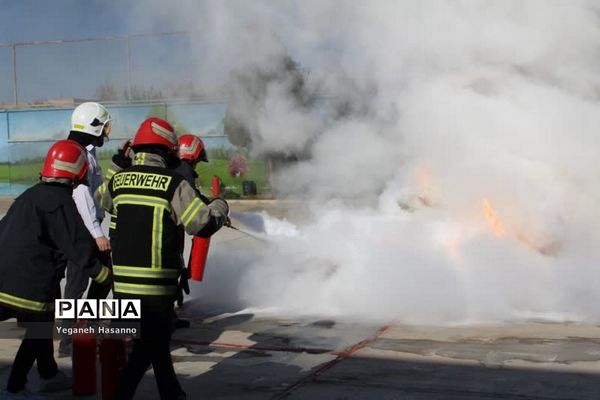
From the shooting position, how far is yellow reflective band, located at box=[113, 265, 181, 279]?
13.5 ft

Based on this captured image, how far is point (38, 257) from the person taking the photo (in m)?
4.50

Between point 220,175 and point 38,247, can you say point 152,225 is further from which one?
point 220,175

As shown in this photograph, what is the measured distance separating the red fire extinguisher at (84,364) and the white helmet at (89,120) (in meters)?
2.01

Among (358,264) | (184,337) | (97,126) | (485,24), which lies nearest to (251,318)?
(184,337)

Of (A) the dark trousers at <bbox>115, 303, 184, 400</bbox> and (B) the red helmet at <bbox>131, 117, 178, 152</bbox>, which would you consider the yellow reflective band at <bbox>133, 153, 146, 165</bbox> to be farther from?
(A) the dark trousers at <bbox>115, 303, 184, 400</bbox>

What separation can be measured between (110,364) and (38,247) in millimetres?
819

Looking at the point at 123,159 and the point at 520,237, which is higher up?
the point at 123,159

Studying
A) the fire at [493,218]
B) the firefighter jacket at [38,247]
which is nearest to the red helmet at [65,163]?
the firefighter jacket at [38,247]

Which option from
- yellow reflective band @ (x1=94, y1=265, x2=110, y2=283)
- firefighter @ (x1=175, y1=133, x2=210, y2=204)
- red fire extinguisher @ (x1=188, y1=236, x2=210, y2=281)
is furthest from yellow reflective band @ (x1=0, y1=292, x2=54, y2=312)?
red fire extinguisher @ (x1=188, y1=236, x2=210, y2=281)

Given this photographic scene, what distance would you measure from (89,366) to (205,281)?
3997 mm

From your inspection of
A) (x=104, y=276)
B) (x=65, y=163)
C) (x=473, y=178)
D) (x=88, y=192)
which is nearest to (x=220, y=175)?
(x=473, y=178)

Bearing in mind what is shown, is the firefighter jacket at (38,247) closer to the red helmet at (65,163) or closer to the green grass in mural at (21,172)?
the red helmet at (65,163)

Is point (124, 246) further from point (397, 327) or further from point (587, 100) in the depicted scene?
point (587, 100)

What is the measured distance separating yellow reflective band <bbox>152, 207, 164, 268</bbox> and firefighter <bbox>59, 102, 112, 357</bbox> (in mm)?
1479
